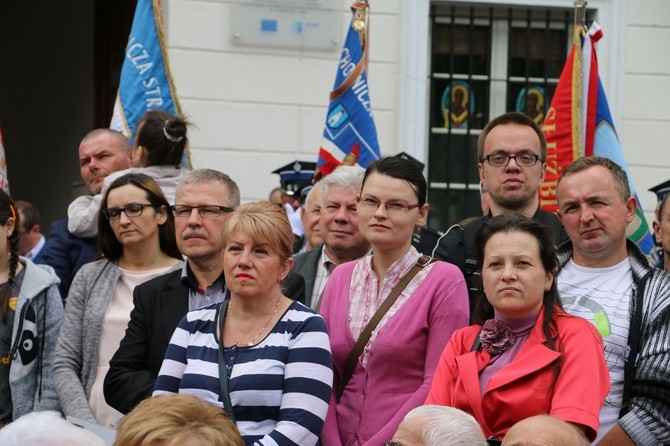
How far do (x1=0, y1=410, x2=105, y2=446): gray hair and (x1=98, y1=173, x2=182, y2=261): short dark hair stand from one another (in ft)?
8.08

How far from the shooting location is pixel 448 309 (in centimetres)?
462

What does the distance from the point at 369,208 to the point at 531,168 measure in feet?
2.62

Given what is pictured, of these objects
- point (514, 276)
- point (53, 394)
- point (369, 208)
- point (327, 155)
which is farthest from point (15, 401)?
point (327, 155)

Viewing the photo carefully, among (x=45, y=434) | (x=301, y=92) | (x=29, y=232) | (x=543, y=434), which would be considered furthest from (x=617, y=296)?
(x=29, y=232)

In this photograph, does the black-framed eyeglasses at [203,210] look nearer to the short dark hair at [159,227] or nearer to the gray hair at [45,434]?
the short dark hair at [159,227]

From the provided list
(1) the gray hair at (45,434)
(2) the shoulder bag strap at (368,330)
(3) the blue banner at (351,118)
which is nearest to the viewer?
(1) the gray hair at (45,434)

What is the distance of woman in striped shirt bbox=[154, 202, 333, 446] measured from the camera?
14.0 feet

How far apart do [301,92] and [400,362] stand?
556cm

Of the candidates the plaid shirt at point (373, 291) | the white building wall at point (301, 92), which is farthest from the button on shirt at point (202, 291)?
the white building wall at point (301, 92)

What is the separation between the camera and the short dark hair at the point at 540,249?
4270mm

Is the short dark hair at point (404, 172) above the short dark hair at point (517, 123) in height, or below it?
below

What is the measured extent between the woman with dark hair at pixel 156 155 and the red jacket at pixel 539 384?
2328 millimetres

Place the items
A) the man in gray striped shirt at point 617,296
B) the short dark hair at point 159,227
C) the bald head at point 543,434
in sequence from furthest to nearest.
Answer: the short dark hair at point 159,227 → the man in gray striped shirt at point 617,296 → the bald head at point 543,434

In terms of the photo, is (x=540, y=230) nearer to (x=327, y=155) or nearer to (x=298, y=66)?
(x=327, y=155)
